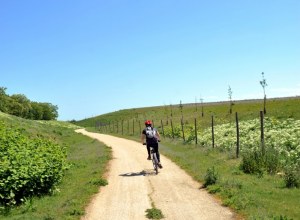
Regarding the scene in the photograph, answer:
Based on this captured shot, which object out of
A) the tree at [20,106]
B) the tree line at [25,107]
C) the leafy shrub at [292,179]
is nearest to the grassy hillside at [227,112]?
the tree line at [25,107]

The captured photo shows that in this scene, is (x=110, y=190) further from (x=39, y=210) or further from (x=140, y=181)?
(x=39, y=210)

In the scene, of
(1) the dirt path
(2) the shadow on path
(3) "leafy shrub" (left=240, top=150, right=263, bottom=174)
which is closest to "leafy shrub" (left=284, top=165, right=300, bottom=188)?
(3) "leafy shrub" (left=240, top=150, right=263, bottom=174)

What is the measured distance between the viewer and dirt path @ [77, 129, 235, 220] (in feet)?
37.5

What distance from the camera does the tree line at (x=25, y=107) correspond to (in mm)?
116994

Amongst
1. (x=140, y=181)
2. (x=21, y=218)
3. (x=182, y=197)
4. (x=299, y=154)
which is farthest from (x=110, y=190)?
(x=299, y=154)

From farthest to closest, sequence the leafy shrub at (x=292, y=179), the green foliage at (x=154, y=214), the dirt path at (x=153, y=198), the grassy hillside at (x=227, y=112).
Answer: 1. the grassy hillside at (x=227, y=112)
2. the leafy shrub at (x=292, y=179)
3. the dirt path at (x=153, y=198)
4. the green foliage at (x=154, y=214)

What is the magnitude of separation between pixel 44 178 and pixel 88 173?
5.54 m

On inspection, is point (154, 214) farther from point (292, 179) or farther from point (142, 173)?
point (142, 173)

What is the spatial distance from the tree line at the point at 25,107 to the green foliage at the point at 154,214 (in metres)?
96.7

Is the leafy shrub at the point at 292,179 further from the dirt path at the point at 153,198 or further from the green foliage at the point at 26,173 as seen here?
the green foliage at the point at 26,173

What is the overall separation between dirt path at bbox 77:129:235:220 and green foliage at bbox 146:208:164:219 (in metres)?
0.16

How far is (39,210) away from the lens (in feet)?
41.7

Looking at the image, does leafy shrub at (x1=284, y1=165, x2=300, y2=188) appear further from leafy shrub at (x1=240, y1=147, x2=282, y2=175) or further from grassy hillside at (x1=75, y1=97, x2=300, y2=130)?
grassy hillside at (x1=75, y1=97, x2=300, y2=130)

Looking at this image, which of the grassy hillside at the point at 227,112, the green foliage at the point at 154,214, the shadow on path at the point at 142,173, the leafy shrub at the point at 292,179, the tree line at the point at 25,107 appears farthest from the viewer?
the tree line at the point at 25,107
